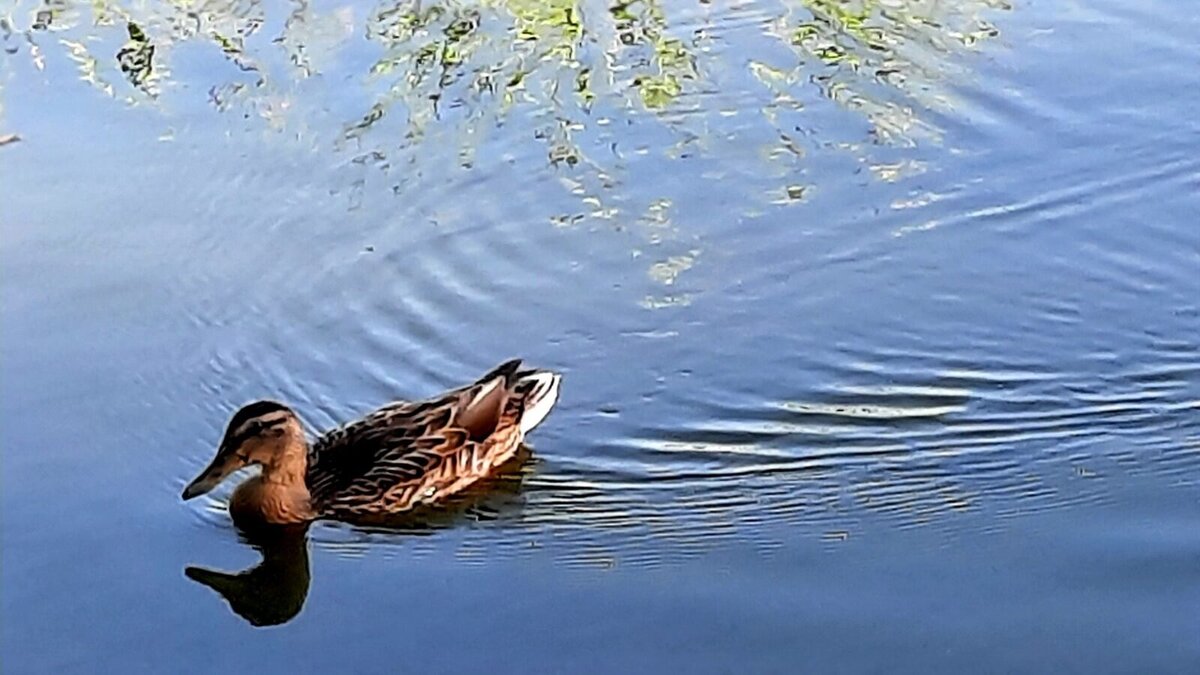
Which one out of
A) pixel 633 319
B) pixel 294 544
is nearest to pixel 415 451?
pixel 294 544

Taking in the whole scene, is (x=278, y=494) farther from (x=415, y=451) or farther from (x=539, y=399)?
(x=539, y=399)

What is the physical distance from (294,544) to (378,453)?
465mm

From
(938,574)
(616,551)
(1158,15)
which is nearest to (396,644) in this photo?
(616,551)

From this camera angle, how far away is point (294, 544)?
8195 mm

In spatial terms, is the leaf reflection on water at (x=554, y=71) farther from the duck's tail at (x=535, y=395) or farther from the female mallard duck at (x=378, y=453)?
the female mallard duck at (x=378, y=453)

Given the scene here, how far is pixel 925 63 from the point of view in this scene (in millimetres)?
11180

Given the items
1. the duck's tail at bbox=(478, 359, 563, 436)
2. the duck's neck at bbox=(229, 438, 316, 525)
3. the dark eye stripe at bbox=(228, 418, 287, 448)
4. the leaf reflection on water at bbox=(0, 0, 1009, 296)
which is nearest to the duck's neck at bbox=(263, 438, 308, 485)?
the duck's neck at bbox=(229, 438, 316, 525)

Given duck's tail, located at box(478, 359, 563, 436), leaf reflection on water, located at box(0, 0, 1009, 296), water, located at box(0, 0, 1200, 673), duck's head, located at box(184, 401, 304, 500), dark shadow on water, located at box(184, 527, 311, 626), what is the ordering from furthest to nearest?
leaf reflection on water, located at box(0, 0, 1009, 296) → duck's tail, located at box(478, 359, 563, 436) → duck's head, located at box(184, 401, 304, 500) → dark shadow on water, located at box(184, 527, 311, 626) → water, located at box(0, 0, 1200, 673)

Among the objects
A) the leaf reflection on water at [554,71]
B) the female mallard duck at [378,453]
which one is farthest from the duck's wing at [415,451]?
the leaf reflection on water at [554,71]

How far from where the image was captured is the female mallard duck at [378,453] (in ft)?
27.2

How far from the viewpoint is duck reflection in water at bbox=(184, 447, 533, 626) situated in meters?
7.65

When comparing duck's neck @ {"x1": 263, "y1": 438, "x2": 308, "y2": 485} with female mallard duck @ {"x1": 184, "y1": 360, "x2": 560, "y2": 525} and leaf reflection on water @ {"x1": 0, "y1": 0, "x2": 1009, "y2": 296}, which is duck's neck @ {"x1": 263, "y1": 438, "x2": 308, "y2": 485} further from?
leaf reflection on water @ {"x1": 0, "y1": 0, "x2": 1009, "y2": 296}

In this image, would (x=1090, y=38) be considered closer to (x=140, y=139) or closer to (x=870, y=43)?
(x=870, y=43)

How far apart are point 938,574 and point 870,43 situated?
4.72 metres
